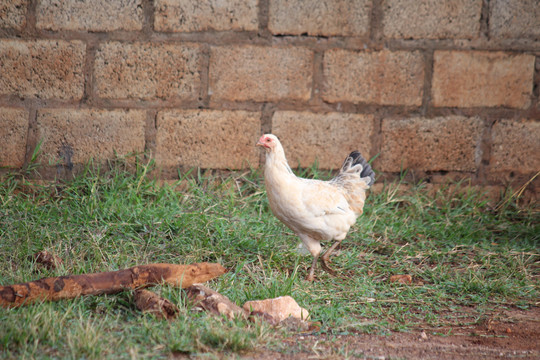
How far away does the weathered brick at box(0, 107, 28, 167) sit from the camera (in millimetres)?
4270

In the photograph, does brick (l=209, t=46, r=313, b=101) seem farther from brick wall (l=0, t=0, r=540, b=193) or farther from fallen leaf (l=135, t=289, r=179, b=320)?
fallen leaf (l=135, t=289, r=179, b=320)

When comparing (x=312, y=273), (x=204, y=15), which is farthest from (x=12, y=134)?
(x=312, y=273)

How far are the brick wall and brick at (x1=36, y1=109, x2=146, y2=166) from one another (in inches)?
0.4

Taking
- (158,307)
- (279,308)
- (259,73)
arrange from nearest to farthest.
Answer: (158,307) → (279,308) → (259,73)

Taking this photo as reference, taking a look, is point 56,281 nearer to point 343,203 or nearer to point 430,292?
point 343,203

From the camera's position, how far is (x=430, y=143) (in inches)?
182

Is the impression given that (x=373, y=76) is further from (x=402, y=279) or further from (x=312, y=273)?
(x=312, y=273)

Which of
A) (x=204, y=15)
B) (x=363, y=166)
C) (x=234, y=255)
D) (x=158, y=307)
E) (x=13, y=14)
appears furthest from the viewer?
(x=204, y=15)

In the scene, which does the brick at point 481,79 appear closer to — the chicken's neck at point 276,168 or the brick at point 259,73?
the brick at point 259,73

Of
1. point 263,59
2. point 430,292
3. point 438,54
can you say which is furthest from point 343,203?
point 438,54

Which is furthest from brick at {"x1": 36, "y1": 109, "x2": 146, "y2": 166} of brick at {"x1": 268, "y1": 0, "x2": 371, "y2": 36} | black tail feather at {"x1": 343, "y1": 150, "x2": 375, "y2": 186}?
black tail feather at {"x1": 343, "y1": 150, "x2": 375, "y2": 186}

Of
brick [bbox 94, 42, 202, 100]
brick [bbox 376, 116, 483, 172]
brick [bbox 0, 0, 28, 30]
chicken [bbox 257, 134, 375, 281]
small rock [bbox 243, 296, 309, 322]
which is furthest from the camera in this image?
brick [bbox 376, 116, 483, 172]

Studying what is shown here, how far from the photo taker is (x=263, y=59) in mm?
4414

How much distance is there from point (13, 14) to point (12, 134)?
3.01ft
